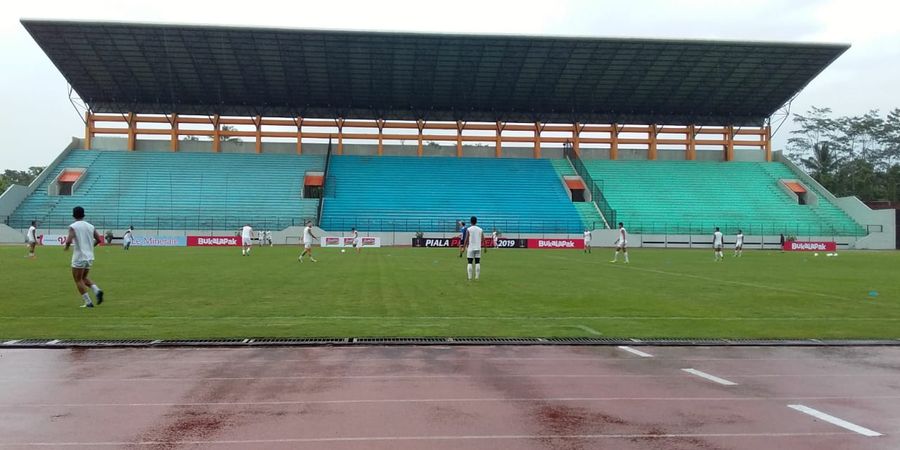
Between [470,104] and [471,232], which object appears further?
[470,104]

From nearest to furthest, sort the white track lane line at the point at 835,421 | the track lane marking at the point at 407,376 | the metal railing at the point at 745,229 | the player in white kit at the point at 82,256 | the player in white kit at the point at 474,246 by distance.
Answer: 1. the white track lane line at the point at 835,421
2. the track lane marking at the point at 407,376
3. the player in white kit at the point at 82,256
4. the player in white kit at the point at 474,246
5. the metal railing at the point at 745,229

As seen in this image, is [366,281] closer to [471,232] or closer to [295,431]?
[471,232]

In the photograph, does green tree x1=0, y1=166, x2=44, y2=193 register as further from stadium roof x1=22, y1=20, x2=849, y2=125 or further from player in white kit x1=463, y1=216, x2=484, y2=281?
player in white kit x1=463, y1=216, x2=484, y2=281

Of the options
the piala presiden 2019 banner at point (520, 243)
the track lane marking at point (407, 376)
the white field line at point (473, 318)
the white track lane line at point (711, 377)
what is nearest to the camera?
the track lane marking at point (407, 376)

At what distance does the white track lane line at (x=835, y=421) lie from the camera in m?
5.04

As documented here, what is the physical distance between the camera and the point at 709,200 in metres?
59.4

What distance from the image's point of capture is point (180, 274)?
1973cm

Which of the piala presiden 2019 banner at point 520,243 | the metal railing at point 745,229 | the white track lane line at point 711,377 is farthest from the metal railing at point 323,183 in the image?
the white track lane line at point 711,377

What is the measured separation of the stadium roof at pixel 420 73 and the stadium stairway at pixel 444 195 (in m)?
4.76

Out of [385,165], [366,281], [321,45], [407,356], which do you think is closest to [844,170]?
[385,165]

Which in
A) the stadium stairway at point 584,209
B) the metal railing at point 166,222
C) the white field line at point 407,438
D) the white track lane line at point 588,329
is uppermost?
the stadium stairway at point 584,209

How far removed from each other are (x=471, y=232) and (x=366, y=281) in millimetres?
3246

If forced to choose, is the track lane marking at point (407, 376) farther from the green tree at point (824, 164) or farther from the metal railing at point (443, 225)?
the green tree at point (824, 164)

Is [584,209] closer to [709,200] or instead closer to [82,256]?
[709,200]
